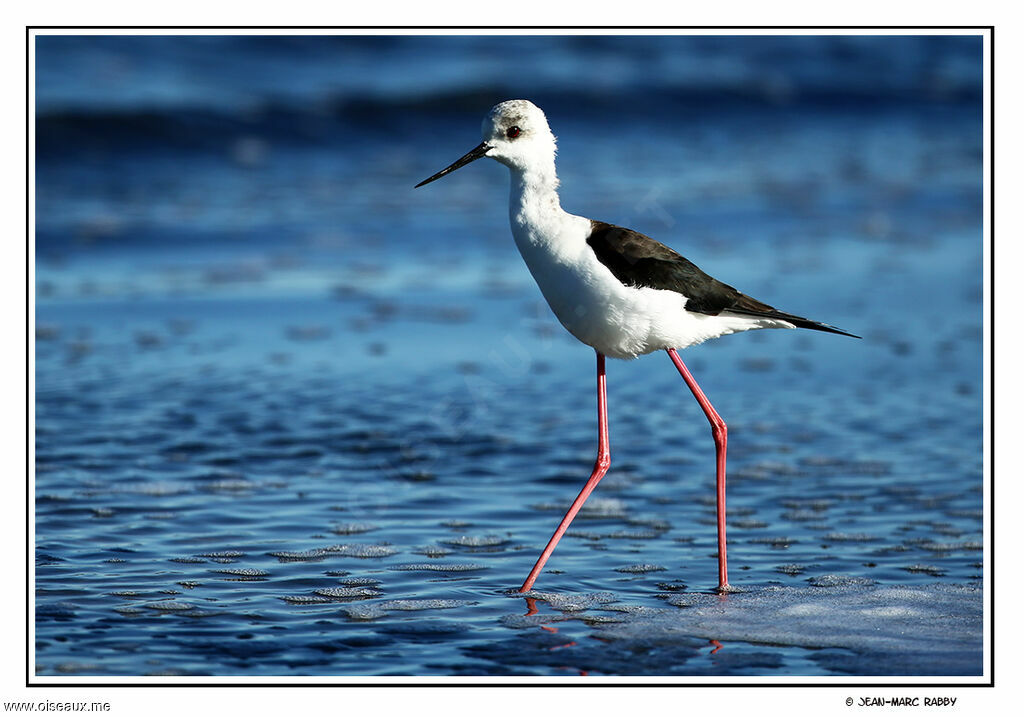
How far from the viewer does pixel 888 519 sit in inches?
230

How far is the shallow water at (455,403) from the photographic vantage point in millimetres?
4492

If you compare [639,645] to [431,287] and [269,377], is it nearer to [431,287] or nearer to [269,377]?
[269,377]

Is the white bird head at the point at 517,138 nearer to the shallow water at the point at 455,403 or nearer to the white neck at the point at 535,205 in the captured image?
the white neck at the point at 535,205

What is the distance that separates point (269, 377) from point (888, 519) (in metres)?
4.04

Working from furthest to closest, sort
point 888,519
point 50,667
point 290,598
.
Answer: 1. point 888,519
2. point 290,598
3. point 50,667

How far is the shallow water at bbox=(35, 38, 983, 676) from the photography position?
4.49 meters

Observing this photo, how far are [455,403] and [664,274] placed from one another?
3.00m

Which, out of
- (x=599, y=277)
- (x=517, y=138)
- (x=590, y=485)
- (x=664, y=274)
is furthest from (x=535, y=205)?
(x=590, y=485)

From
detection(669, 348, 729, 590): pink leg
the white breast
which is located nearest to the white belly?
the white breast

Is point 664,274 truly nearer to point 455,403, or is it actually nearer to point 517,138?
point 517,138

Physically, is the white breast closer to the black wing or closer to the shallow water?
the black wing

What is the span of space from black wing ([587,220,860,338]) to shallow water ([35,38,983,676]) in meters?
1.05

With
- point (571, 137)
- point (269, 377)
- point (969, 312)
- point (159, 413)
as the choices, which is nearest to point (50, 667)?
point (159, 413)

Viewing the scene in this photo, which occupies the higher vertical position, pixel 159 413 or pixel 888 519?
pixel 159 413
